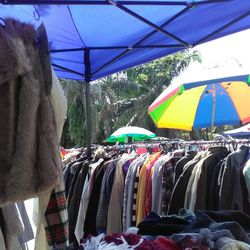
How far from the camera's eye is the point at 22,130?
1.41 metres

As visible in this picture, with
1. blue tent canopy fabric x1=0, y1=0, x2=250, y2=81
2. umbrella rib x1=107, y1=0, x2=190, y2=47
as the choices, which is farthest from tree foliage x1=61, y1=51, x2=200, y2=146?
umbrella rib x1=107, y1=0, x2=190, y2=47

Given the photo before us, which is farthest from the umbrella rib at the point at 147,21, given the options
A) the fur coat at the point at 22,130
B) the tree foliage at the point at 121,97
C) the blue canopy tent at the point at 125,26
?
the tree foliage at the point at 121,97

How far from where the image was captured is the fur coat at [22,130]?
139 cm

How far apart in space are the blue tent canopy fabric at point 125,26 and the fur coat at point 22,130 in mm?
638

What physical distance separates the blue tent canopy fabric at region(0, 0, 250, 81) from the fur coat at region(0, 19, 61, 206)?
2.09 ft

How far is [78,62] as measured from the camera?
3881mm

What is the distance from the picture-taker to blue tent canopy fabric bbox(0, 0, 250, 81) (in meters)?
2.50

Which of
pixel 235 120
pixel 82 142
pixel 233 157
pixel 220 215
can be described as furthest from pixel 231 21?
pixel 82 142

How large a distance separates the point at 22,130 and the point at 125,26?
1.84m

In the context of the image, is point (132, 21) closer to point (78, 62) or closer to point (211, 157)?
point (78, 62)

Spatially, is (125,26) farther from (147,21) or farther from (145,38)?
(147,21)

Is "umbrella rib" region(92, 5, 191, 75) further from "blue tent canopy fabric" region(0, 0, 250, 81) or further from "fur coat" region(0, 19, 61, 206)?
"fur coat" region(0, 19, 61, 206)

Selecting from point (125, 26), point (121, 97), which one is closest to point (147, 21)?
point (125, 26)

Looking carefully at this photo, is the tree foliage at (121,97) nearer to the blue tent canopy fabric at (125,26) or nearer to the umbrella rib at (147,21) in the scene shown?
the blue tent canopy fabric at (125,26)
